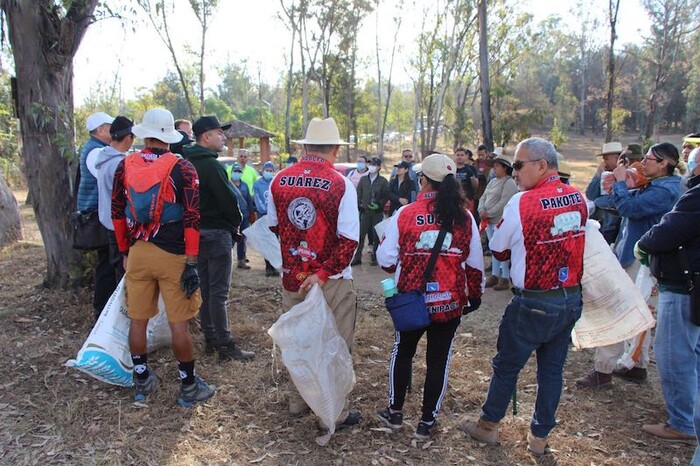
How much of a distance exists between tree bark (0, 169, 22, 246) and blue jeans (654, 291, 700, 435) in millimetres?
10056

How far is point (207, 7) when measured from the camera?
27062 millimetres

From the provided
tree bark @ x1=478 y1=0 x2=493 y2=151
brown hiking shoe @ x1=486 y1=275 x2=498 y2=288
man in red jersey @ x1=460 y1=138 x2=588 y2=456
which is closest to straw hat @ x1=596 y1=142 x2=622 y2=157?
brown hiking shoe @ x1=486 y1=275 x2=498 y2=288

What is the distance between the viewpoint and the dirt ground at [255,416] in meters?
3.08

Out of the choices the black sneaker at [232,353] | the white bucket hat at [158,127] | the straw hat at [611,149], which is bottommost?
the black sneaker at [232,353]

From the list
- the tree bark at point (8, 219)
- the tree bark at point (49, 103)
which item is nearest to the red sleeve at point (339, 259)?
the tree bark at point (49, 103)

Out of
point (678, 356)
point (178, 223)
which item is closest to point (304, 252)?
point (178, 223)

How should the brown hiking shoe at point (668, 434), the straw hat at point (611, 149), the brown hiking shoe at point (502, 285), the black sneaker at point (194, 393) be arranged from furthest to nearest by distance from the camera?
1. the brown hiking shoe at point (502, 285)
2. the straw hat at point (611, 149)
3. the black sneaker at point (194, 393)
4. the brown hiking shoe at point (668, 434)

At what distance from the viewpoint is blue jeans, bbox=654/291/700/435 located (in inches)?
127

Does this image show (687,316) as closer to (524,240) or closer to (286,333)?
(524,240)

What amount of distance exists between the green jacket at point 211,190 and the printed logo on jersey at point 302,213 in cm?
113

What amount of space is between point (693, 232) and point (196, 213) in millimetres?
3182

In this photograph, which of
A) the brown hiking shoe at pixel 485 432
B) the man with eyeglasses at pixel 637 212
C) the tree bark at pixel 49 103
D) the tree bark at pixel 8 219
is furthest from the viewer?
the tree bark at pixel 8 219

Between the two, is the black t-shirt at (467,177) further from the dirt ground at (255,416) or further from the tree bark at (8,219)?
the tree bark at (8,219)

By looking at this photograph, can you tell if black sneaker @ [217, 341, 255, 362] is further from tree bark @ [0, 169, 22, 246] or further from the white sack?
tree bark @ [0, 169, 22, 246]
